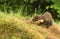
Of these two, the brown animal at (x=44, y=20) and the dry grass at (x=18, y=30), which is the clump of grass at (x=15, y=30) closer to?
the dry grass at (x=18, y=30)

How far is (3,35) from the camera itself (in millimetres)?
5418

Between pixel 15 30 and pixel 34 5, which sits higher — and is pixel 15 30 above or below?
above

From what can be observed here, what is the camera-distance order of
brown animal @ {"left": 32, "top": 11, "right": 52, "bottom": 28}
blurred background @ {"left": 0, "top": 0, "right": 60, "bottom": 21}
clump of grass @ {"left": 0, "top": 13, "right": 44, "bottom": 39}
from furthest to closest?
blurred background @ {"left": 0, "top": 0, "right": 60, "bottom": 21}, brown animal @ {"left": 32, "top": 11, "right": 52, "bottom": 28}, clump of grass @ {"left": 0, "top": 13, "right": 44, "bottom": 39}

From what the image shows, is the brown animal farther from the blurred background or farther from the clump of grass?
the blurred background

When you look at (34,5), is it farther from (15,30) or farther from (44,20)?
(15,30)

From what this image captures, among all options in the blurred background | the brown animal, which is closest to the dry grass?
the brown animal

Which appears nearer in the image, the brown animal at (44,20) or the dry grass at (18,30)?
the dry grass at (18,30)

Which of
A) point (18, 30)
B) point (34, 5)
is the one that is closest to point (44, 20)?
point (18, 30)

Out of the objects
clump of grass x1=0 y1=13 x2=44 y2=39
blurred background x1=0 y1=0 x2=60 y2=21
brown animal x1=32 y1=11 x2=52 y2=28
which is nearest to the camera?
clump of grass x1=0 y1=13 x2=44 y2=39

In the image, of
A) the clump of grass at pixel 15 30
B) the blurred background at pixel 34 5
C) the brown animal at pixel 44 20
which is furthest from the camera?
the blurred background at pixel 34 5

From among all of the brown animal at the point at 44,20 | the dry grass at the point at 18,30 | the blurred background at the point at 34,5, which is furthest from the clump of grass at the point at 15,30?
the blurred background at the point at 34,5

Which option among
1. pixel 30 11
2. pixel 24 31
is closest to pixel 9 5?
pixel 30 11

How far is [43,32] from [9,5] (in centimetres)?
663

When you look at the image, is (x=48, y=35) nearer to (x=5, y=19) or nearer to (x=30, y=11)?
(x=5, y=19)
